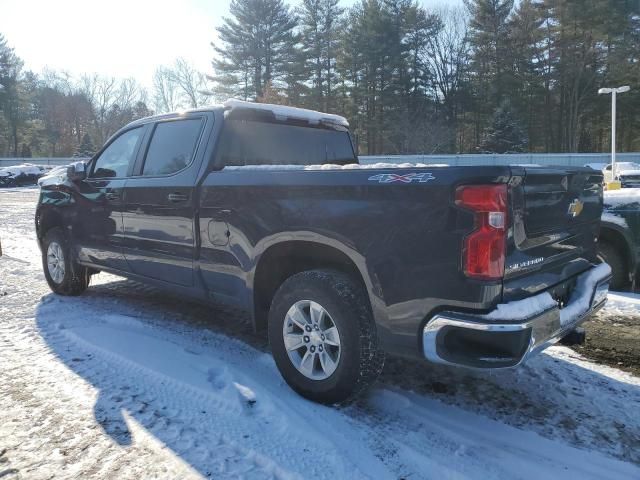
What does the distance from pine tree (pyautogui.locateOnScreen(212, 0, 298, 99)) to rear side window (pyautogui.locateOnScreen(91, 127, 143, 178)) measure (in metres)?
40.8

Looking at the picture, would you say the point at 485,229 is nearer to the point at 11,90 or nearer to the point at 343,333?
the point at 343,333

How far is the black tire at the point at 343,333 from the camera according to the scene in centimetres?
302

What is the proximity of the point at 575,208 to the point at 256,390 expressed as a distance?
93.0 inches

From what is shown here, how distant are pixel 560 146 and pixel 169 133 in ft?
156

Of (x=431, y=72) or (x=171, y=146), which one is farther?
(x=431, y=72)

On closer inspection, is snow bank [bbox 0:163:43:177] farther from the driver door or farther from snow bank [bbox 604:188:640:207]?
snow bank [bbox 604:188:640:207]

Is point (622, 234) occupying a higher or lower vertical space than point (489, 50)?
lower

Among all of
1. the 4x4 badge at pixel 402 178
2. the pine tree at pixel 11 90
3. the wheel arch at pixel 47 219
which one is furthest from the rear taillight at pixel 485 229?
the pine tree at pixel 11 90

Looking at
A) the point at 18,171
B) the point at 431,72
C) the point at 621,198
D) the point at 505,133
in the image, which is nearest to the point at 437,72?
the point at 431,72

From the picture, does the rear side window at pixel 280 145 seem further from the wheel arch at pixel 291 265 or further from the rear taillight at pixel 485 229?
the rear taillight at pixel 485 229

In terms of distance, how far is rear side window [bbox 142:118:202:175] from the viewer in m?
4.22

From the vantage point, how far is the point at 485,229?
2.55 metres

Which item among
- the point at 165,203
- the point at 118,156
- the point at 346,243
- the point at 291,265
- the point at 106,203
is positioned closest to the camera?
the point at 346,243

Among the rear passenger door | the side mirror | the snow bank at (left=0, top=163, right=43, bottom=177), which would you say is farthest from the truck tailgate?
the snow bank at (left=0, top=163, right=43, bottom=177)
